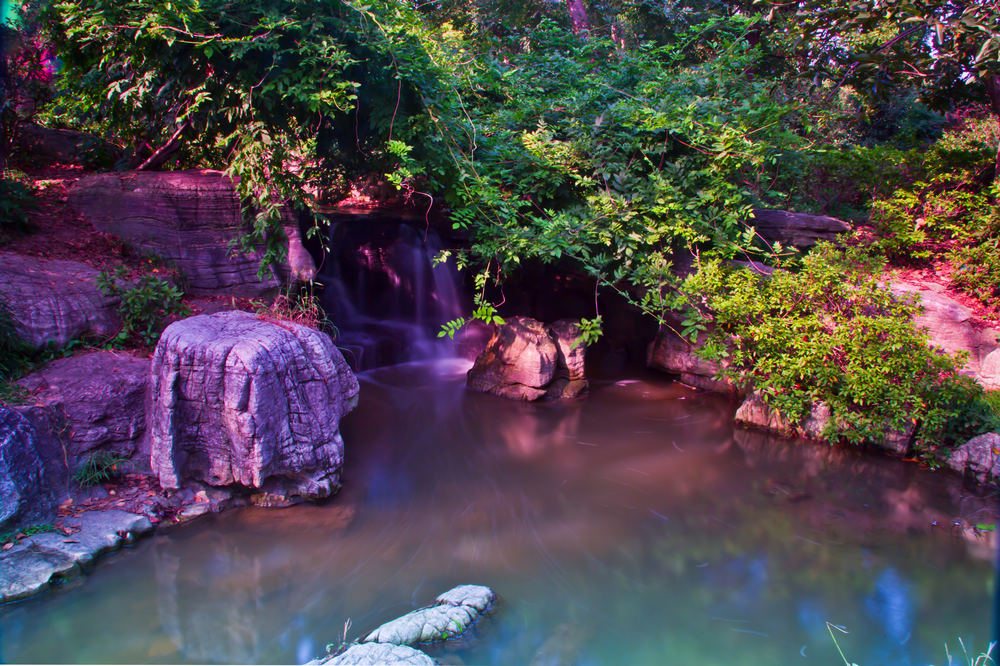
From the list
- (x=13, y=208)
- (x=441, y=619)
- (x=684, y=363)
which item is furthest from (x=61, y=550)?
(x=684, y=363)

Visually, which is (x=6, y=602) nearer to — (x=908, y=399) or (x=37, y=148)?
(x=37, y=148)

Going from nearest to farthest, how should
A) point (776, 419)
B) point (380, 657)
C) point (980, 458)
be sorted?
point (380, 657), point (980, 458), point (776, 419)

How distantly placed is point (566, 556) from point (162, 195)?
20.8 feet

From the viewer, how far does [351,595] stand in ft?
14.3

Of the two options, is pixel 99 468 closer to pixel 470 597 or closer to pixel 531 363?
pixel 470 597

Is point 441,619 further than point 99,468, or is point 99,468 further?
point 99,468

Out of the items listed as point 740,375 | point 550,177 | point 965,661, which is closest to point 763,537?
point 965,661

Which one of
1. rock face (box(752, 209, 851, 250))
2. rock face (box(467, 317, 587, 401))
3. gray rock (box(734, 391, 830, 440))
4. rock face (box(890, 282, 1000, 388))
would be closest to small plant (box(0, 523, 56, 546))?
rock face (box(467, 317, 587, 401))

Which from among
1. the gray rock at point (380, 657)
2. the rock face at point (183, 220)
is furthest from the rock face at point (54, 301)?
the gray rock at point (380, 657)

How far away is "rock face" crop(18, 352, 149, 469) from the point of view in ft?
→ 16.3

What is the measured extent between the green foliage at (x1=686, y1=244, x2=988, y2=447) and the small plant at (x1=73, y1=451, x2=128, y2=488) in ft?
21.8

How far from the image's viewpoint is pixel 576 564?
4.86 m

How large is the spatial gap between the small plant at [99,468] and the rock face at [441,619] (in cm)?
294

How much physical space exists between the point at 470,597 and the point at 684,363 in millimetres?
6447
